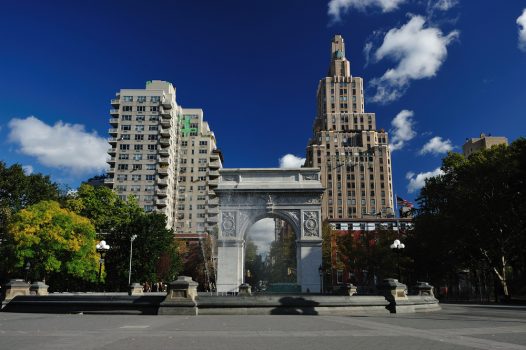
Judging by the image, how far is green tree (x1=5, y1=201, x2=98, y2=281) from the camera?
32.9 meters

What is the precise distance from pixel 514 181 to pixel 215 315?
29.5 metres

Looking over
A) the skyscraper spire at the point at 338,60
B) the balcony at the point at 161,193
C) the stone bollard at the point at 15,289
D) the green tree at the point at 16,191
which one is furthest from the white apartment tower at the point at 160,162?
the stone bollard at the point at 15,289

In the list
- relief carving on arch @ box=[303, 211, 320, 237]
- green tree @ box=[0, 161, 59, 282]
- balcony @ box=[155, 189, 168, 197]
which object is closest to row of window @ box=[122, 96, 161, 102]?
balcony @ box=[155, 189, 168, 197]

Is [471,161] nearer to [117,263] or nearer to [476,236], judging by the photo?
[476,236]

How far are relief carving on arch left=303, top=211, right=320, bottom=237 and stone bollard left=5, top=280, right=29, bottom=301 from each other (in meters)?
22.8

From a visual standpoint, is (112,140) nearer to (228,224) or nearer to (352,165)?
(228,224)

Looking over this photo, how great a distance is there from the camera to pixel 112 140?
7925 centimetres

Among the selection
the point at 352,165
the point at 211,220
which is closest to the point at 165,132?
the point at 211,220

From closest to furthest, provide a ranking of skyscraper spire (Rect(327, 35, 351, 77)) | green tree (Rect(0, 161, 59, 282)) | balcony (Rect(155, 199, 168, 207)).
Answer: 1. green tree (Rect(0, 161, 59, 282))
2. balcony (Rect(155, 199, 168, 207))
3. skyscraper spire (Rect(327, 35, 351, 77))

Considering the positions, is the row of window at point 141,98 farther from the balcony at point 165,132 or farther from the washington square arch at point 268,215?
the washington square arch at point 268,215

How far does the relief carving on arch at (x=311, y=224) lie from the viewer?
3759 centimetres

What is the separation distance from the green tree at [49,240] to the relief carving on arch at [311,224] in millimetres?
19248

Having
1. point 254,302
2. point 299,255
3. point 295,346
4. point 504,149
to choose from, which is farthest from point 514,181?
point 295,346

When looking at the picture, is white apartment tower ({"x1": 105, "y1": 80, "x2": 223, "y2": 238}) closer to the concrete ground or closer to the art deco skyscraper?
the art deco skyscraper
